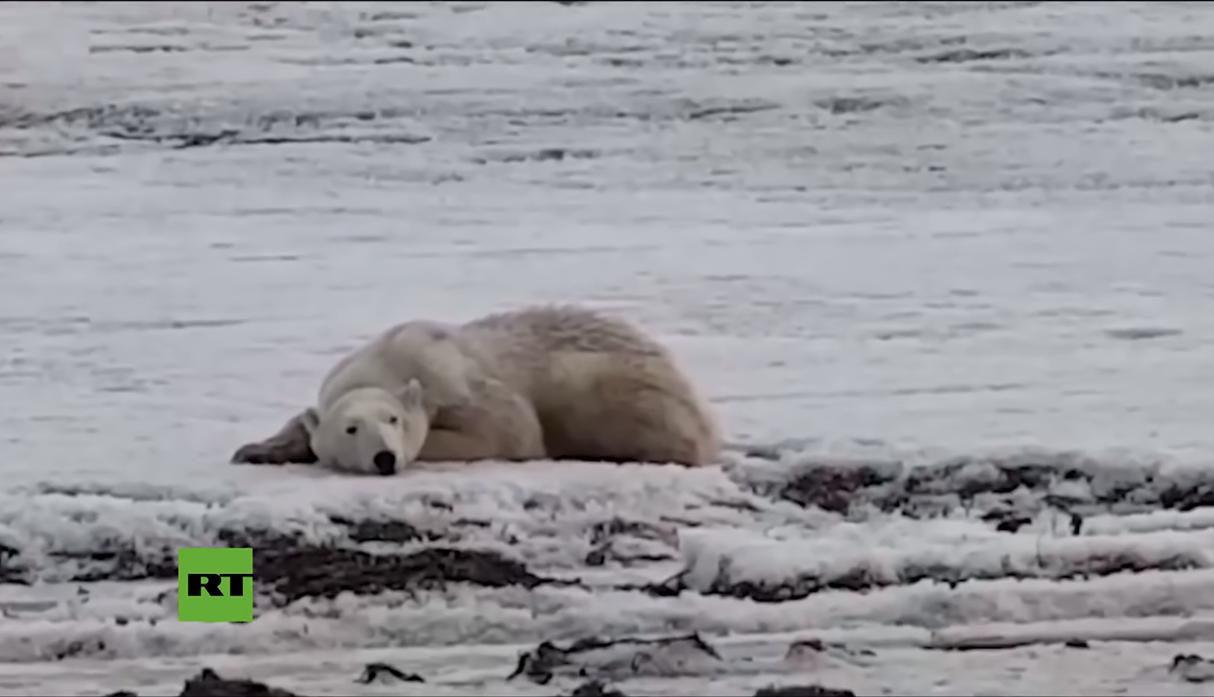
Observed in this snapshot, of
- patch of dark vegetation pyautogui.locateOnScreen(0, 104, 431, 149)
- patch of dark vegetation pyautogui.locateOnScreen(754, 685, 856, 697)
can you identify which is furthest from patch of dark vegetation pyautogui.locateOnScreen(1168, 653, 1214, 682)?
patch of dark vegetation pyautogui.locateOnScreen(0, 104, 431, 149)

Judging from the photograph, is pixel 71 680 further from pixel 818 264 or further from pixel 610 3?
pixel 610 3

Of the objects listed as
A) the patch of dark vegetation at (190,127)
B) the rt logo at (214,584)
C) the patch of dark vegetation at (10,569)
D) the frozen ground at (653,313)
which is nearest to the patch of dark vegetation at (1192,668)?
Result: the frozen ground at (653,313)

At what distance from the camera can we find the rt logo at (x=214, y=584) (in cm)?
110

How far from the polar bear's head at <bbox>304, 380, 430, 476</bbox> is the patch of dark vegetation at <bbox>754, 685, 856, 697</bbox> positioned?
1.08 feet

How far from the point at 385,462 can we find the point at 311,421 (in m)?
0.08

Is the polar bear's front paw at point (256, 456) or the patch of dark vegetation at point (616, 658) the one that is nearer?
the patch of dark vegetation at point (616, 658)

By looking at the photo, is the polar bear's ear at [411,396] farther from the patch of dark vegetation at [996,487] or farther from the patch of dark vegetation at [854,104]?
the patch of dark vegetation at [854,104]

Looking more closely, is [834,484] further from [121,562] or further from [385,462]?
[121,562]

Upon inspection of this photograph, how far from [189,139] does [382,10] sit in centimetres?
44

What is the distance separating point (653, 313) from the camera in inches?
63.6

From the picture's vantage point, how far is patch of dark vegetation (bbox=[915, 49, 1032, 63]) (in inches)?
85.0

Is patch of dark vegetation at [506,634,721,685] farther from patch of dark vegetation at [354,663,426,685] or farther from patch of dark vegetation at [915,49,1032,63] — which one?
patch of dark vegetation at [915,49,1032,63]

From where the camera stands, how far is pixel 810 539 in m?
1.21

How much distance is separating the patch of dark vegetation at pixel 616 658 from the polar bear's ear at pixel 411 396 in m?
0.26
